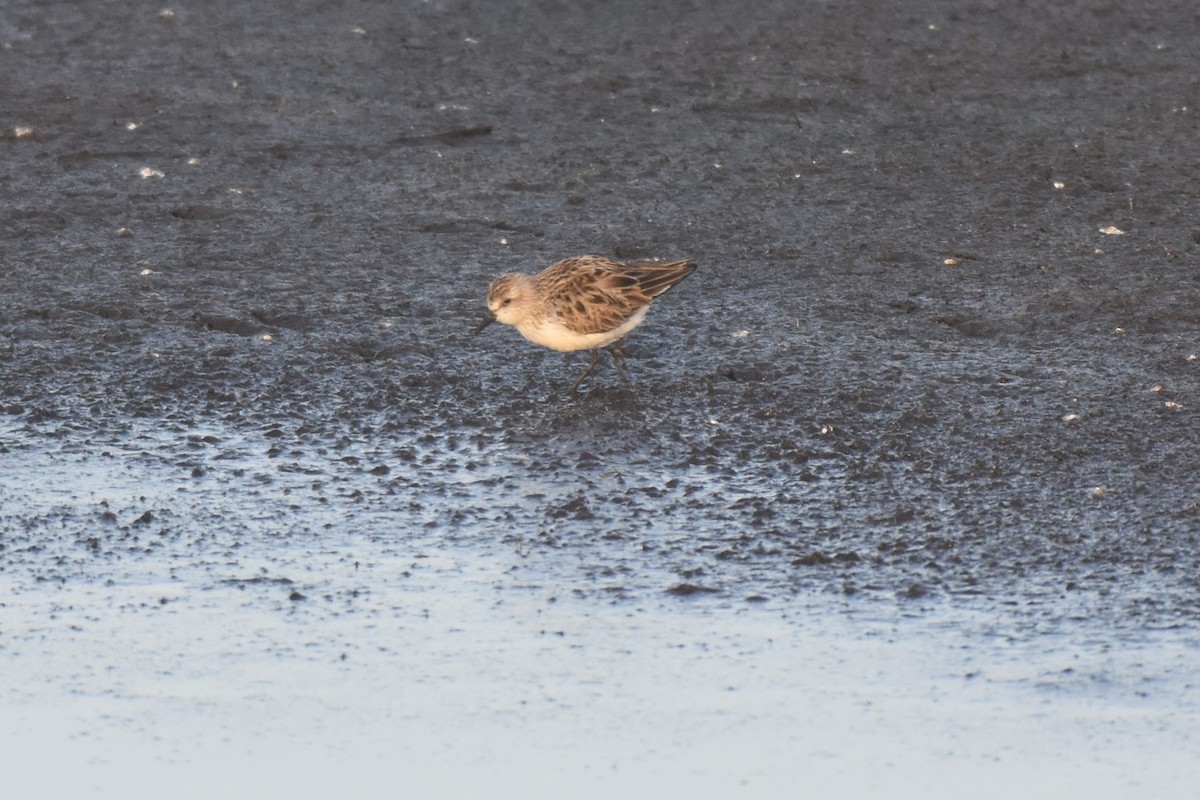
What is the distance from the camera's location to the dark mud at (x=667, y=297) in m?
6.37

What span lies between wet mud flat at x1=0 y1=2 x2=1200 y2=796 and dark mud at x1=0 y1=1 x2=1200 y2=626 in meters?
0.03

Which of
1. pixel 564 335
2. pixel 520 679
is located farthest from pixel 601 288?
pixel 520 679

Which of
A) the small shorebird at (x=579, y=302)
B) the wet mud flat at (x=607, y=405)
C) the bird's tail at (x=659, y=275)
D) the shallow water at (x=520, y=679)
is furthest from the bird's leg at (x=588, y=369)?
the shallow water at (x=520, y=679)

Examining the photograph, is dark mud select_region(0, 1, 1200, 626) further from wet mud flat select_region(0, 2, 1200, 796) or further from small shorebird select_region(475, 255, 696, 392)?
small shorebird select_region(475, 255, 696, 392)

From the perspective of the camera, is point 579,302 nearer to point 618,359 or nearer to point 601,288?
point 601,288

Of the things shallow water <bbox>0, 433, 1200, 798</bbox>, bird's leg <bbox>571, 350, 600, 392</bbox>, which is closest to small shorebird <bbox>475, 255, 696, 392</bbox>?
bird's leg <bbox>571, 350, 600, 392</bbox>

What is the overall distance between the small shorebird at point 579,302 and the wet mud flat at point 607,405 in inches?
8.9

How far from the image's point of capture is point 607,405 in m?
7.42

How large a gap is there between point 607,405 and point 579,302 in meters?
0.45

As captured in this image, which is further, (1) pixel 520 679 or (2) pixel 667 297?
(2) pixel 667 297

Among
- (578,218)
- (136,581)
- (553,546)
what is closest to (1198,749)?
(553,546)

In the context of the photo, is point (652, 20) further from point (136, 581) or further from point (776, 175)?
point (136, 581)

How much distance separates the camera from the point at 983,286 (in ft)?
28.1

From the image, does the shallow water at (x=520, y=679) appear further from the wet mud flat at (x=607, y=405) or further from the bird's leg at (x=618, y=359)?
the bird's leg at (x=618, y=359)
